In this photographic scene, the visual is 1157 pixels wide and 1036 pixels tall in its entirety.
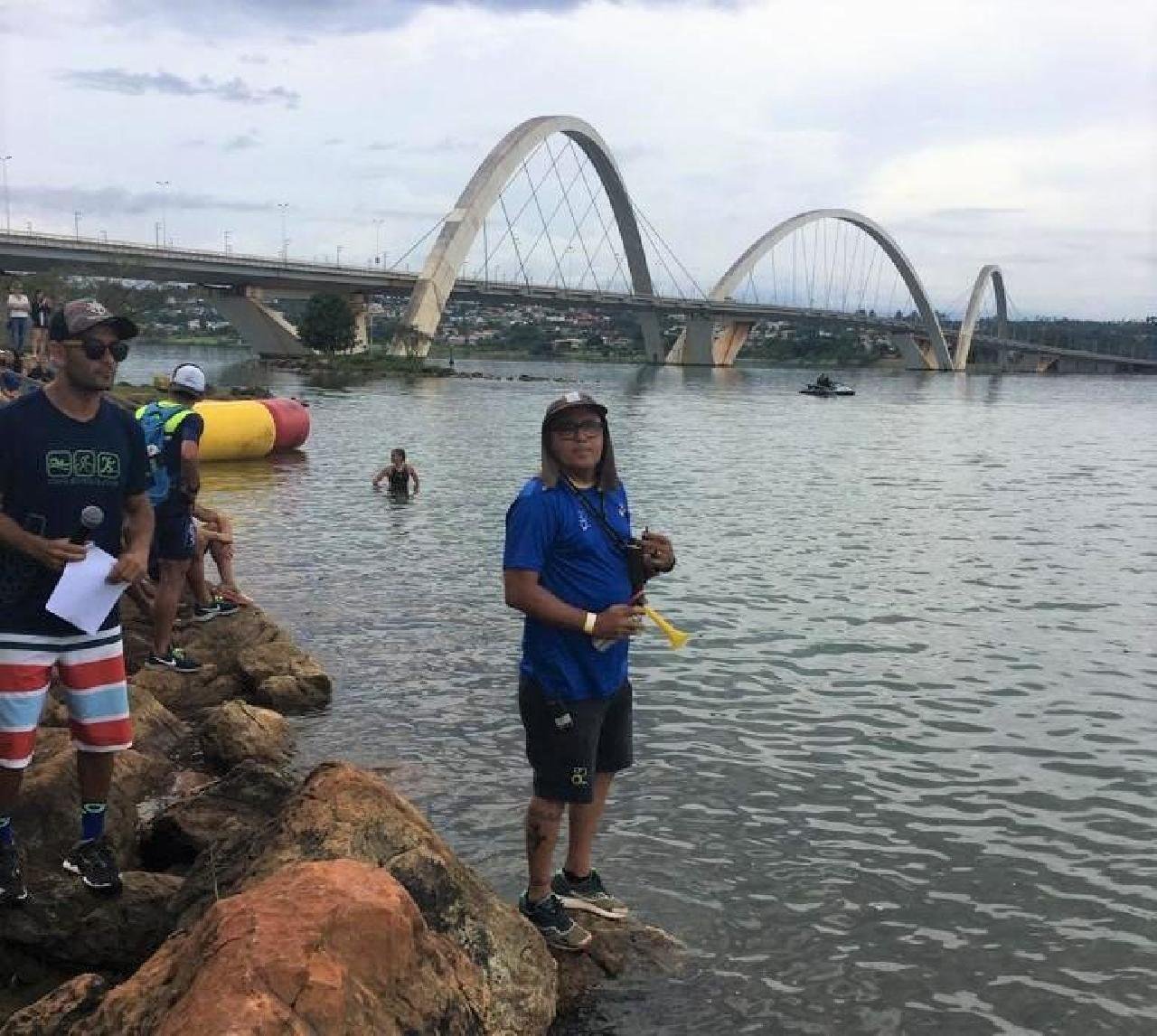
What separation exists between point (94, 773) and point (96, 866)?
13.7 inches

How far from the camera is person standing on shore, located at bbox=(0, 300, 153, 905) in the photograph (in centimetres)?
412

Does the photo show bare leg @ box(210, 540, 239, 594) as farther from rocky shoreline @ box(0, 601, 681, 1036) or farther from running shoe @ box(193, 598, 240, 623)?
rocky shoreline @ box(0, 601, 681, 1036)

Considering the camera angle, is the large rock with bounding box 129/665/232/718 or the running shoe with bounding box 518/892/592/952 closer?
the running shoe with bounding box 518/892/592/952

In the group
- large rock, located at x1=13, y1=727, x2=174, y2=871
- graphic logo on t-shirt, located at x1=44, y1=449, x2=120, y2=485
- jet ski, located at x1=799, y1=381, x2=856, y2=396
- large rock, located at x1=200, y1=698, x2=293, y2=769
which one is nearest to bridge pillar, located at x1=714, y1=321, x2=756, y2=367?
jet ski, located at x1=799, y1=381, x2=856, y2=396

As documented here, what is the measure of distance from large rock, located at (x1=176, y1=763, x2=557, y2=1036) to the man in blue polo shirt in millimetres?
481

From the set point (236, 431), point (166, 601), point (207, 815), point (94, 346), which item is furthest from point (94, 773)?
point (236, 431)

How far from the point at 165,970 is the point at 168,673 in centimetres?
526

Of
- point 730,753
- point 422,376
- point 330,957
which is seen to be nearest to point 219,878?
point 330,957

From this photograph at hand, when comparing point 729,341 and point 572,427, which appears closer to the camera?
point 572,427

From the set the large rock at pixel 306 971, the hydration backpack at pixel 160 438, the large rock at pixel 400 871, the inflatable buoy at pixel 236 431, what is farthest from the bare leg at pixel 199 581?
the inflatable buoy at pixel 236 431

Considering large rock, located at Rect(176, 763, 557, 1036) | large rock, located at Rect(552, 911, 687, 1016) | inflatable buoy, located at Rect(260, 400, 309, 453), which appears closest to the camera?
large rock, located at Rect(176, 763, 557, 1036)

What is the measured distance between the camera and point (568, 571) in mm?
4238

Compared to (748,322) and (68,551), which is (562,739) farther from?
(748,322)

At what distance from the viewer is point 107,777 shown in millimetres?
4477
